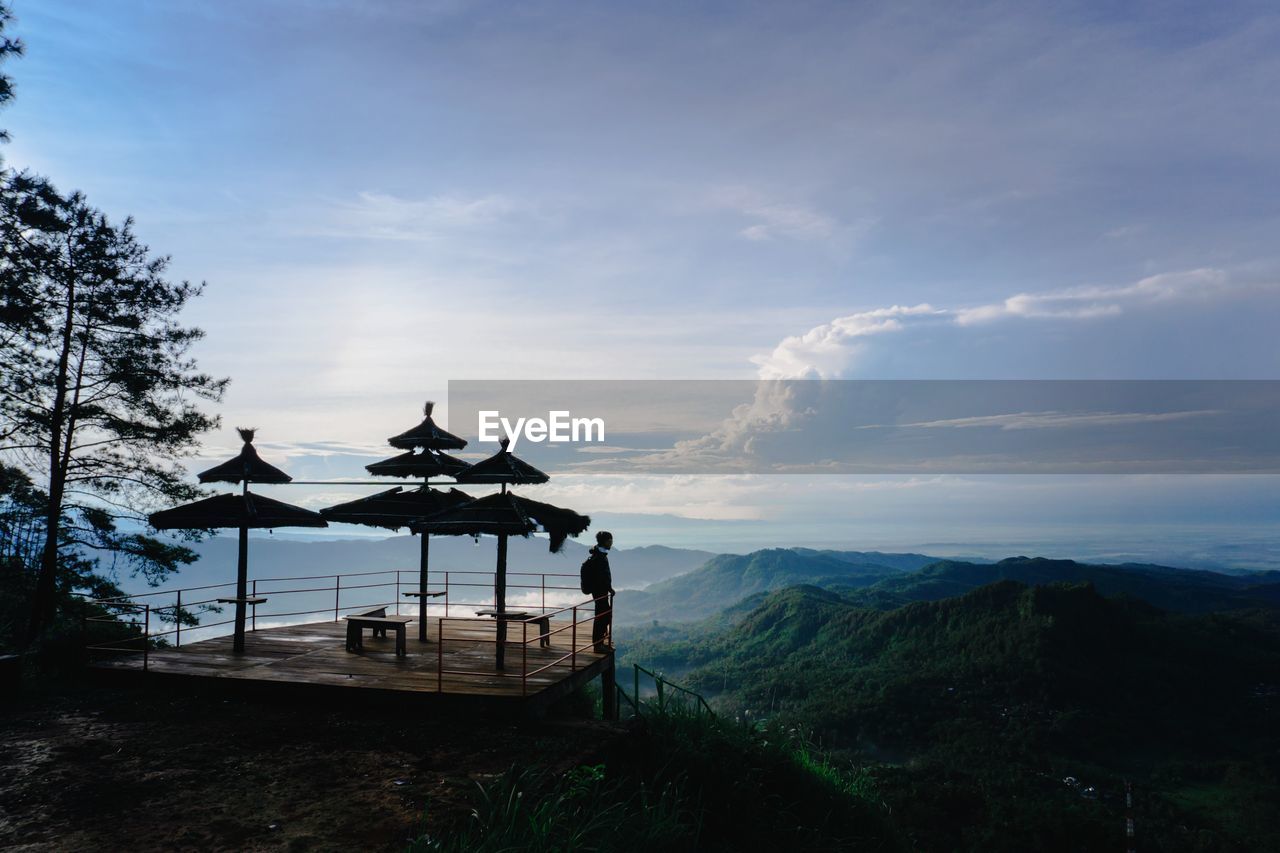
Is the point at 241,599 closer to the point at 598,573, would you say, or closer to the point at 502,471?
the point at 502,471

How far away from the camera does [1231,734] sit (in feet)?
Answer: 355

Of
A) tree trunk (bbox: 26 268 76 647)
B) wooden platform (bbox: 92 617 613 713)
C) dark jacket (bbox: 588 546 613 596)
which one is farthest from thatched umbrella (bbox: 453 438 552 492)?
tree trunk (bbox: 26 268 76 647)

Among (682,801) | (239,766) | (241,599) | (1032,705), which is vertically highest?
(241,599)

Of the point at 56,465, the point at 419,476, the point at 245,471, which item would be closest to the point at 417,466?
the point at 419,476

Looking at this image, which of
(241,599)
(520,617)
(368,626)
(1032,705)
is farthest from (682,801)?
(1032,705)

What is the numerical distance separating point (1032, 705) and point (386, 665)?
123 m

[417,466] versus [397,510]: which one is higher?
[417,466]

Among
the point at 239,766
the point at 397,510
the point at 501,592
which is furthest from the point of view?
the point at 397,510

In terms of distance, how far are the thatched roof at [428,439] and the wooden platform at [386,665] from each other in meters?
4.07

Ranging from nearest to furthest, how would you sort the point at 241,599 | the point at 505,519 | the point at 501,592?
the point at 505,519, the point at 501,592, the point at 241,599

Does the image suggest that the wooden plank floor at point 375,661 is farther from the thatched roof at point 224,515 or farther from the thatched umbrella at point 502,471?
the thatched umbrella at point 502,471

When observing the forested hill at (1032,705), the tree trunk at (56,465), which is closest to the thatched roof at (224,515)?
the tree trunk at (56,465)

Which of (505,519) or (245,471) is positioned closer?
(505,519)

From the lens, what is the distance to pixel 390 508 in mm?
15484
